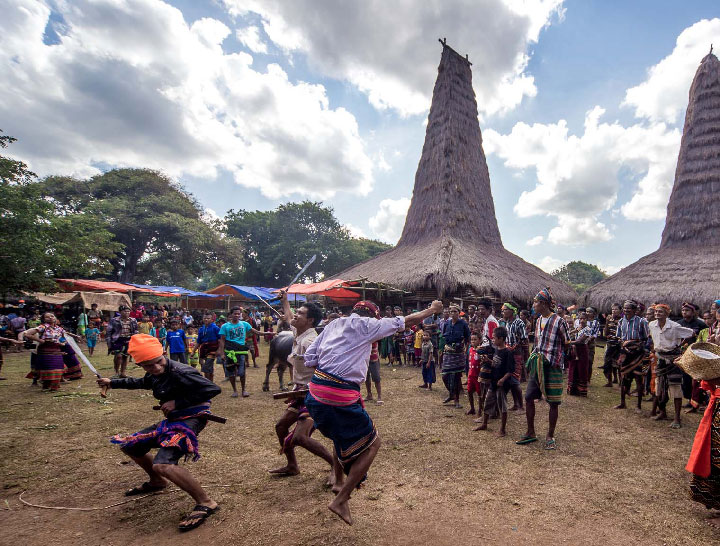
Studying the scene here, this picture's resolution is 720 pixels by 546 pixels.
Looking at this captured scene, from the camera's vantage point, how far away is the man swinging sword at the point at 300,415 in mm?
3666

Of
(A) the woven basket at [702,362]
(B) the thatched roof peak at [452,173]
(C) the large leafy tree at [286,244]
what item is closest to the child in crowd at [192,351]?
(A) the woven basket at [702,362]

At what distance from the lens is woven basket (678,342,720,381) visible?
10.0ft

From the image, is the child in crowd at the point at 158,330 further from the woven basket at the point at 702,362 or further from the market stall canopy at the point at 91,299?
the woven basket at the point at 702,362

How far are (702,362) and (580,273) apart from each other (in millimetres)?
64102

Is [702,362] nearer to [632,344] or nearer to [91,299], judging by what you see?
[632,344]

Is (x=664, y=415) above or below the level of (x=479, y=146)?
below

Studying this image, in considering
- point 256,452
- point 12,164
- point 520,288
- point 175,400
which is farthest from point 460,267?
point 12,164

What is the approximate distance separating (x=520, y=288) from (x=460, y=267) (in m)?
3.04

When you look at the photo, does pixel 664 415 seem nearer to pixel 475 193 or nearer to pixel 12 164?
pixel 475 193

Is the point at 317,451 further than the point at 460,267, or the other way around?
the point at 460,267

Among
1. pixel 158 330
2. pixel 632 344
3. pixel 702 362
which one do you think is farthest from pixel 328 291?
pixel 702 362

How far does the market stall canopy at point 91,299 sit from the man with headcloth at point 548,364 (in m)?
19.3

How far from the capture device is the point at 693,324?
6.34 m

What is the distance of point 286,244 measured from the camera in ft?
135
